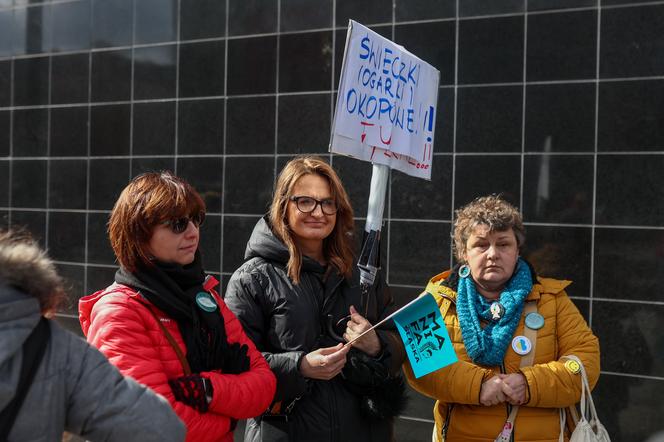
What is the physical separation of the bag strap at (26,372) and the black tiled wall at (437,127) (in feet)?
7.95

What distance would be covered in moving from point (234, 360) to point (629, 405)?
9.91 ft

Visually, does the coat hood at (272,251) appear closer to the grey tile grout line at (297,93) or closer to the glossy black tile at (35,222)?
the grey tile grout line at (297,93)

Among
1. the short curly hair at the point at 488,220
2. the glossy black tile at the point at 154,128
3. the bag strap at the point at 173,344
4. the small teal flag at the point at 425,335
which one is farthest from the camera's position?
the glossy black tile at the point at 154,128

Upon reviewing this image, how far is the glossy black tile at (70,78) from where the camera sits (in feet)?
20.4

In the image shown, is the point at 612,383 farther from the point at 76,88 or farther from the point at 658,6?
the point at 76,88

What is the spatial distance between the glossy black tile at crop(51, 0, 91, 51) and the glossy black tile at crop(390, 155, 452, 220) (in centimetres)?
297

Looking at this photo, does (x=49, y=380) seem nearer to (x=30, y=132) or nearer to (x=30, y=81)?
(x=30, y=132)

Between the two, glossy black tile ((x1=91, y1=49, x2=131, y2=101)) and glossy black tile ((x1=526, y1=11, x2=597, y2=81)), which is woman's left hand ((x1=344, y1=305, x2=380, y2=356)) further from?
glossy black tile ((x1=91, y1=49, x2=131, y2=101))

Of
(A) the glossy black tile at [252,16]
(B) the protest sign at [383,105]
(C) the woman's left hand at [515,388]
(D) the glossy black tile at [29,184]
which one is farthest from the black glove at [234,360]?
(D) the glossy black tile at [29,184]

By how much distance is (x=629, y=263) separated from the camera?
4488mm

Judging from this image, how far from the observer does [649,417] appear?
14.7 ft

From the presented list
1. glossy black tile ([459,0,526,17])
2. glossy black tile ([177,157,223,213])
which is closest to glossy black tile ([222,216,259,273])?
glossy black tile ([177,157,223,213])

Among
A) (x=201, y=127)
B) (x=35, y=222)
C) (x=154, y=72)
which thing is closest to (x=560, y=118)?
(x=201, y=127)

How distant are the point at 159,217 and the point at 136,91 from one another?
3919mm
